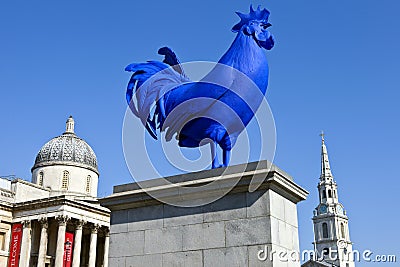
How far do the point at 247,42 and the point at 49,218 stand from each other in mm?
39722

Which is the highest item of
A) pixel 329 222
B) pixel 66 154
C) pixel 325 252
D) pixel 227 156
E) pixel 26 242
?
pixel 329 222

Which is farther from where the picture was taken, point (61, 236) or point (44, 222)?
point (44, 222)

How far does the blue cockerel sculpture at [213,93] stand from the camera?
10.7 metres

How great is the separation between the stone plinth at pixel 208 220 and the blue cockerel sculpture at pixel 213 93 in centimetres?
93

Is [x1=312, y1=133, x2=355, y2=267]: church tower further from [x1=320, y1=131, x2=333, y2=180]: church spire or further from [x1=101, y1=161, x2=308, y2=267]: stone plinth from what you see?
[x1=101, y1=161, x2=308, y2=267]: stone plinth

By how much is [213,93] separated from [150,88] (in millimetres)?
1502

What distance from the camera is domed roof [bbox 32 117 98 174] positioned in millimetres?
57469

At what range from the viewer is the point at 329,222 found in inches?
4550

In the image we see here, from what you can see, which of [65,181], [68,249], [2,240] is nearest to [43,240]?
[68,249]

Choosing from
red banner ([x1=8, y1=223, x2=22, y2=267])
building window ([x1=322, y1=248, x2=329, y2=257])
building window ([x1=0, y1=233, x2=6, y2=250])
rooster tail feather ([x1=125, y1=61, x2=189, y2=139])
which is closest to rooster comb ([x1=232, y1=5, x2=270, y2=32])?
rooster tail feather ([x1=125, y1=61, x2=189, y2=139])

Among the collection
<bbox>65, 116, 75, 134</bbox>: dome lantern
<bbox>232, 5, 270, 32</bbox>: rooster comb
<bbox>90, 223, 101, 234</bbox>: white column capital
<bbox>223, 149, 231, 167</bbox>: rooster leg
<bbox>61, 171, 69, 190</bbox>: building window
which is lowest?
<bbox>223, 149, 231, 167</bbox>: rooster leg

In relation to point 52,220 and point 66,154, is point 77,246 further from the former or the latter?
point 66,154

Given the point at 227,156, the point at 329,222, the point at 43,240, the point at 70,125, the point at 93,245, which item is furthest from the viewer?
the point at 329,222

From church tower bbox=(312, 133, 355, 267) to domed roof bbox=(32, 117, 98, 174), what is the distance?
68686 millimetres
